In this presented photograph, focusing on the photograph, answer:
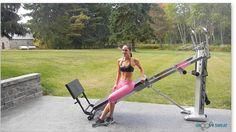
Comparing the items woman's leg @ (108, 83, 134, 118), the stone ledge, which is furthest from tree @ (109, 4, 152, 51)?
the stone ledge

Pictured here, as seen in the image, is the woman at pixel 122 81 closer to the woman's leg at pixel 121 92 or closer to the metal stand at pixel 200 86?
the woman's leg at pixel 121 92

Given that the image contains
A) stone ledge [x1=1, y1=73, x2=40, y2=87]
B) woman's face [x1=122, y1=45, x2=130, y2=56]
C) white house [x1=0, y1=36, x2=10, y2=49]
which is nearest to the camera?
woman's face [x1=122, y1=45, x2=130, y2=56]

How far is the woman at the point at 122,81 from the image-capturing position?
4.08 metres

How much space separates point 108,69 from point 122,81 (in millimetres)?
266

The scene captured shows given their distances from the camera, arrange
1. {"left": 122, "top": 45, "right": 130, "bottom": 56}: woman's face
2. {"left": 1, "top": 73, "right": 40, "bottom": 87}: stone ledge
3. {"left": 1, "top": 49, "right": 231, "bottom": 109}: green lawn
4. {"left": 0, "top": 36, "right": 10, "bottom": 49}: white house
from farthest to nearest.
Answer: {"left": 1, "top": 73, "right": 40, "bottom": 87}: stone ledge, {"left": 0, "top": 36, "right": 10, "bottom": 49}: white house, {"left": 1, "top": 49, "right": 231, "bottom": 109}: green lawn, {"left": 122, "top": 45, "right": 130, "bottom": 56}: woman's face

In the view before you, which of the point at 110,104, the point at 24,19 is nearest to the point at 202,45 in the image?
the point at 110,104

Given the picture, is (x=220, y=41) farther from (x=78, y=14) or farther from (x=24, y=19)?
(x=24, y=19)

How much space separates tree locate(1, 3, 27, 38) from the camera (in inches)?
166

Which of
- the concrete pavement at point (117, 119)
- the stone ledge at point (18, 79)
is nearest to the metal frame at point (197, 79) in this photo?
the concrete pavement at point (117, 119)

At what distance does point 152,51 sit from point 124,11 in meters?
0.54

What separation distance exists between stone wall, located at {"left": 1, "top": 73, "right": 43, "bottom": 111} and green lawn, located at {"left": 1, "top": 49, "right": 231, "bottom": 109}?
119 millimetres

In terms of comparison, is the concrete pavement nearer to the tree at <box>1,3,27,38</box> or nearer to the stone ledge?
the stone ledge

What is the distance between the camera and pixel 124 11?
4125 mm

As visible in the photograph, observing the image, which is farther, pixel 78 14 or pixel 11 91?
pixel 11 91
